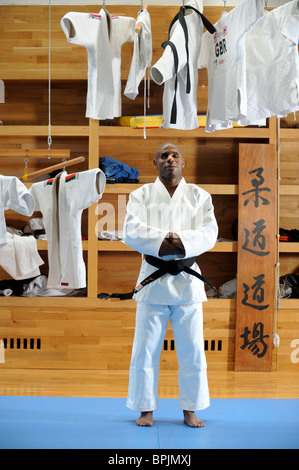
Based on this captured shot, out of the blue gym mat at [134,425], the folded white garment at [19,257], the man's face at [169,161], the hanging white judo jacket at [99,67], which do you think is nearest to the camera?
the blue gym mat at [134,425]

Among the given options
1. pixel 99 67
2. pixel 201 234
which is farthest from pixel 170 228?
pixel 99 67

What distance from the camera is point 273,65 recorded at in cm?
328

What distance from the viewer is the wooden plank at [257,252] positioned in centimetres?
476

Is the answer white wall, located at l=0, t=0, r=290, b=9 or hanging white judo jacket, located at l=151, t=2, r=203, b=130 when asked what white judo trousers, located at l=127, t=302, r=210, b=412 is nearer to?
hanging white judo jacket, located at l=151, t=2, r=203, b=130

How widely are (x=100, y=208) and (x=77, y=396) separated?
5.98 feet

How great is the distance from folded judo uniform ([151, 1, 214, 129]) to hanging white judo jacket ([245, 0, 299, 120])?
366mm

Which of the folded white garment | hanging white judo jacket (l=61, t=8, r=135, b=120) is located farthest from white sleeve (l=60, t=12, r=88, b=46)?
the folded white garment

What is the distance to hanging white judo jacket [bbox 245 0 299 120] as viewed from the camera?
123 inches

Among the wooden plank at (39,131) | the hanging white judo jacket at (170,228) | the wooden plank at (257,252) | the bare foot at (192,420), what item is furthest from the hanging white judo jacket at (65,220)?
the wooden plank at (257,252)

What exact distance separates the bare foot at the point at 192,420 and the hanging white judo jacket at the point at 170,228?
650 mm

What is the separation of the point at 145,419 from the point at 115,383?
116cm

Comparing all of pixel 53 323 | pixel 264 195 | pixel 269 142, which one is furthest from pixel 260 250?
pixel 53 323

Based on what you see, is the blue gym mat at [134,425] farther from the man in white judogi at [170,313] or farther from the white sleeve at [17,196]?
the white sleeve at [17,196]
